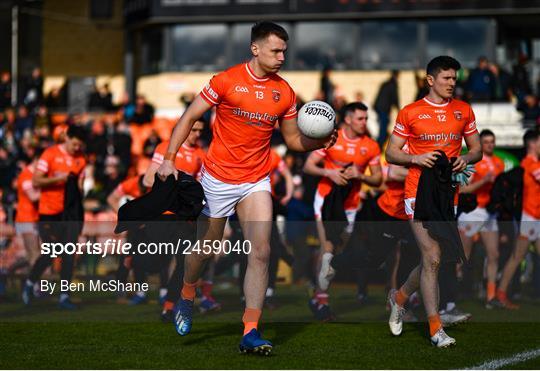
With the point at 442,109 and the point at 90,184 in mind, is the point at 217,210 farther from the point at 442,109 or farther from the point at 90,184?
the point at 90,184

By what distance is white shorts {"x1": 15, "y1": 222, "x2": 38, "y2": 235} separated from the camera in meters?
14.2

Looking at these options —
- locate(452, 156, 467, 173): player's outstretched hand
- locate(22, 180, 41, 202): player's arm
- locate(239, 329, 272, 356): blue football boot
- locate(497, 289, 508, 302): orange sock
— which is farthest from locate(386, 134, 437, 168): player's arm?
locate(22, 180, 41, 202): player's arm

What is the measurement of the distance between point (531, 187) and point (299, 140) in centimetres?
550

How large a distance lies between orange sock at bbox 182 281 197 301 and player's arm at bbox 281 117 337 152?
4.73 feet

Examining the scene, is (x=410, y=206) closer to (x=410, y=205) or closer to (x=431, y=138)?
(x=410, y=205)

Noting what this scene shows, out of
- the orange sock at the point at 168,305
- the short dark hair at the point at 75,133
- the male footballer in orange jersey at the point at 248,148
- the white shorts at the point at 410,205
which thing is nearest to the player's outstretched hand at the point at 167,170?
the male footballer in orange jersey at the point at 248,148

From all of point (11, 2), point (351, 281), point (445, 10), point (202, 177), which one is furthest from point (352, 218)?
point (11, 2)

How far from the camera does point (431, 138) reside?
1040cm

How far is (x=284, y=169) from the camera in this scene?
15.4 meters

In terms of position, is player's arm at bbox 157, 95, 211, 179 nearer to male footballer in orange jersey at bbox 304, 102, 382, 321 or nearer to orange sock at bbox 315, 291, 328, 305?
orange sock at bbox 315, 291, 328, 305

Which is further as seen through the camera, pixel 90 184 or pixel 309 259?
pixel 90 184

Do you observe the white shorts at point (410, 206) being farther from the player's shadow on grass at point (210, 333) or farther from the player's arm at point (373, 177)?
the player's arm at point (373, 177)

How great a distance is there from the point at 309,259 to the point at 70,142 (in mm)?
3100

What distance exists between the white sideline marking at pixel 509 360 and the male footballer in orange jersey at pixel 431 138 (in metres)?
0.94
